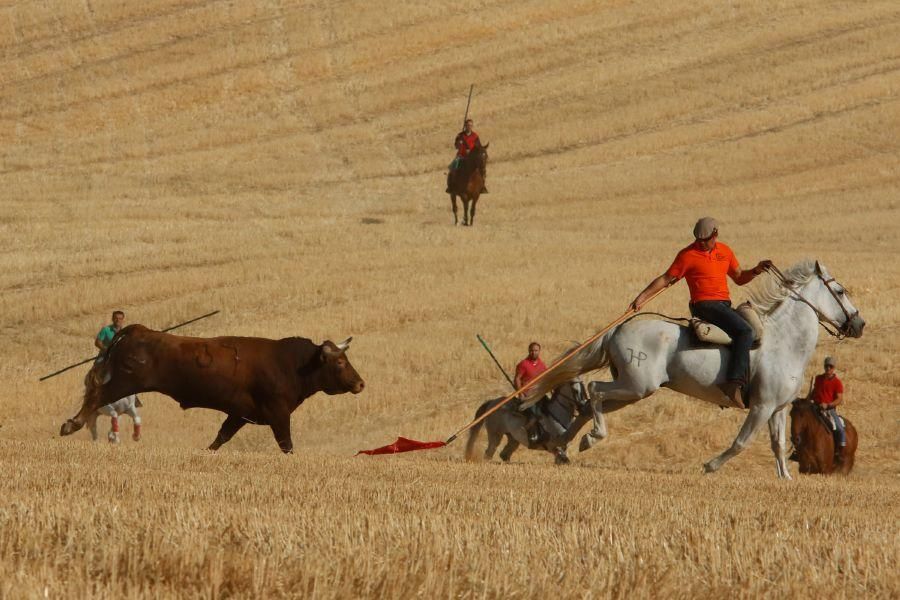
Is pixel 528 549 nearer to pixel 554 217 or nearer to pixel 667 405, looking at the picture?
pixel 667 405

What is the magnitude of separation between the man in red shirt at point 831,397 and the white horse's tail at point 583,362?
3.03 m

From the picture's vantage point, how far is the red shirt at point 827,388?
54.7ft

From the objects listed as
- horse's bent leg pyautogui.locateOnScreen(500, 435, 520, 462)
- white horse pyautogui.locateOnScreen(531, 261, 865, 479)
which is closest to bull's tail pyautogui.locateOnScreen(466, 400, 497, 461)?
horse's bent leg pyautogui.locateOnScreen(500, 435, 520, 462)

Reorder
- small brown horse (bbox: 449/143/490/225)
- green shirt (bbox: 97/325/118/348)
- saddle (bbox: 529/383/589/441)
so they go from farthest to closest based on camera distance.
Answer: small brown horse (bbox: 449/143/490/225)
green shirt (bbox: 97/325/118/348)
saddle (bbox: 529/383/589/441)

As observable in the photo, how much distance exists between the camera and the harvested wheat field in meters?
6.95

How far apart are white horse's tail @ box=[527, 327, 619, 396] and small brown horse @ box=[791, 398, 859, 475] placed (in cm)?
308

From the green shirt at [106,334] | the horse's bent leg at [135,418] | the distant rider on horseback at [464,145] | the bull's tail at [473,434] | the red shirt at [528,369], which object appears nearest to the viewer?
the bull's tail at [473,434]

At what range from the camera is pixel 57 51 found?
173ft

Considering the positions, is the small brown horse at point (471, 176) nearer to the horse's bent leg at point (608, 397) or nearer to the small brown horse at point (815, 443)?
the small brown horse at point (815, 443)

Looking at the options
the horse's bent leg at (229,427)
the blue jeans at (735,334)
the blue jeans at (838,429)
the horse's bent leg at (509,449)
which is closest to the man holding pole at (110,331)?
the horse's bent leg at (229,427)

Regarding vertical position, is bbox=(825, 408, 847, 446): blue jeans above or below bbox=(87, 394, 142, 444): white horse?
below

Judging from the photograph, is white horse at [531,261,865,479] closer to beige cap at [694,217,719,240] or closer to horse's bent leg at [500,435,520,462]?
beige cap at [694,217,719,240]

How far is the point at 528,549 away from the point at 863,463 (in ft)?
41.0

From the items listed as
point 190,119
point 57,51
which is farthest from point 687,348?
point 57,51
